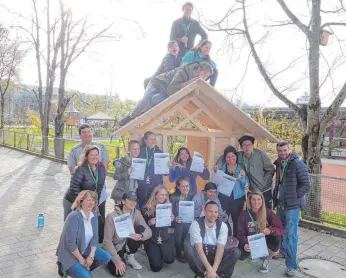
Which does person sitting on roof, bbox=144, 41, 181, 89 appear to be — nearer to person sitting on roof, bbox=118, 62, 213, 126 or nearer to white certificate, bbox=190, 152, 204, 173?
person sitting on roof, bbox=118, 62, 213, 126

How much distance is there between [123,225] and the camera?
15.2ft

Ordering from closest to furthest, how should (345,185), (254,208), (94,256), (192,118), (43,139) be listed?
(94,256) → (254,208) → (192,118) → (345,185) → (43,139)

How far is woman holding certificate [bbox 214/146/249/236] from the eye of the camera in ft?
17.5

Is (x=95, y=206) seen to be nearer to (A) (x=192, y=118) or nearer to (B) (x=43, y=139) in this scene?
(A) (x=192, y=118)

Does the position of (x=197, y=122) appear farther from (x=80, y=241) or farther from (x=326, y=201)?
(x=326, y=201)

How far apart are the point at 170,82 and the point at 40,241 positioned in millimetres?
3701

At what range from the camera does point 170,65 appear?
638cm

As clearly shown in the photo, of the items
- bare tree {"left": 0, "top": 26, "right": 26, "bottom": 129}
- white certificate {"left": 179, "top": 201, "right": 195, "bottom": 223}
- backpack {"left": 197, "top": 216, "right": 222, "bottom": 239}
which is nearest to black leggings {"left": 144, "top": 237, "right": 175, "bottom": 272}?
white certificate {"left": 179, "top": 201, "right": 195, "bottom": 223}

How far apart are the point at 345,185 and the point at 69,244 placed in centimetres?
538

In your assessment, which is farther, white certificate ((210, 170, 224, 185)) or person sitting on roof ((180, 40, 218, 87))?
person sitting on roof ((180, 40, 218, 87))

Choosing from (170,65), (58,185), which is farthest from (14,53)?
(170,65)

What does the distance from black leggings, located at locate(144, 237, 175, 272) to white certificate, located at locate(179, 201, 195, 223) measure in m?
0.43

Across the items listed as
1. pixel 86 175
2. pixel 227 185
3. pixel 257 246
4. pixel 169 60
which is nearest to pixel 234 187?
pixel 227 185

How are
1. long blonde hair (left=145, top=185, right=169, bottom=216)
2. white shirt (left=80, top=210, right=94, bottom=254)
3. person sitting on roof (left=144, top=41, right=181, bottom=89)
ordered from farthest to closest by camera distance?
person sitting on roof (left=144, top=41, right=181, bottom=89) → long blonde hair (left=145, top=185, right=169, bottom=216) → white shirt (left=80, top=210, right=94, bottom=254)
